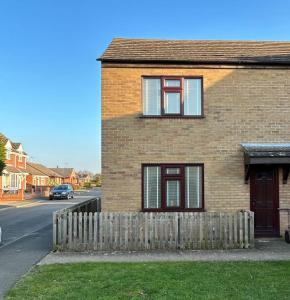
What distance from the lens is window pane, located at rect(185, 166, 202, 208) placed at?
13766 millimetres

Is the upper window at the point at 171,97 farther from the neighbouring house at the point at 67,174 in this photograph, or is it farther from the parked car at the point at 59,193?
the neighbouring house at the point at 67,174

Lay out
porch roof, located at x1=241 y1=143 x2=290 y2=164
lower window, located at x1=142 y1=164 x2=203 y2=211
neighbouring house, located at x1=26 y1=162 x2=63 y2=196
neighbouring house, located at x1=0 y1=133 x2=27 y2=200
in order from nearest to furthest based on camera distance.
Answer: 1. porch roof, located at x1=241 y1=143 x2=290 y2=164
2. lower window, located at x1=142 y1=164 x2=203 y2=211
3. neighbouring house, located at x1=0 y1=133 x2=27 y2=200
4. neighbouring house, located at x1=26 y1=162 x2=63 y2=196

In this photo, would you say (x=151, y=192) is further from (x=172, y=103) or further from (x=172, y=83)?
(x=172, y=83)

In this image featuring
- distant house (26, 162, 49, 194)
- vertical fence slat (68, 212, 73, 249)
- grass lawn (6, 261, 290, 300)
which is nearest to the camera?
grass lawn (6, 261, 290, 300)

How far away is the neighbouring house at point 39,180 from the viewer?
56.7 m

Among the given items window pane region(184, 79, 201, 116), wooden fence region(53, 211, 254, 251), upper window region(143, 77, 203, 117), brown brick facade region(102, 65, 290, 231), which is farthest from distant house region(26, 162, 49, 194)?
wooden fence region(53, 211, 254, 251)

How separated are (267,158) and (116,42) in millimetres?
6467

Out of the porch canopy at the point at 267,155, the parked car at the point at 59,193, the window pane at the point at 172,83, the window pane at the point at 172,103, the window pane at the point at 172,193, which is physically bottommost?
the parked car at the point at 59,193

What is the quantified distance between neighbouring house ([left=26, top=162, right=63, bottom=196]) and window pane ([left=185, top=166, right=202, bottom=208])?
42.7 meters

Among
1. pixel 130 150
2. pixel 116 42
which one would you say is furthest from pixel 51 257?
pixel 116 42

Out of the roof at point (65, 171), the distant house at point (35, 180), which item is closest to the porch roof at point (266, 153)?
the distant house at point (35, 180)

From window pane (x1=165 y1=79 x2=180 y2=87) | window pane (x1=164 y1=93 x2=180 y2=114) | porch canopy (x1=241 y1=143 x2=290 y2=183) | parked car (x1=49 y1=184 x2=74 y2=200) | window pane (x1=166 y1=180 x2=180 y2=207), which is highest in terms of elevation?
window pane (x1=165 y1=79 x2=180 y2=87)

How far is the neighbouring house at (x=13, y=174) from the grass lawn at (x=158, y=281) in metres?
37.4

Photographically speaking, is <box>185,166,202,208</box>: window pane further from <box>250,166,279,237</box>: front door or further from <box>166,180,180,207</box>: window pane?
<box>250,166,279,237</box>: front door
